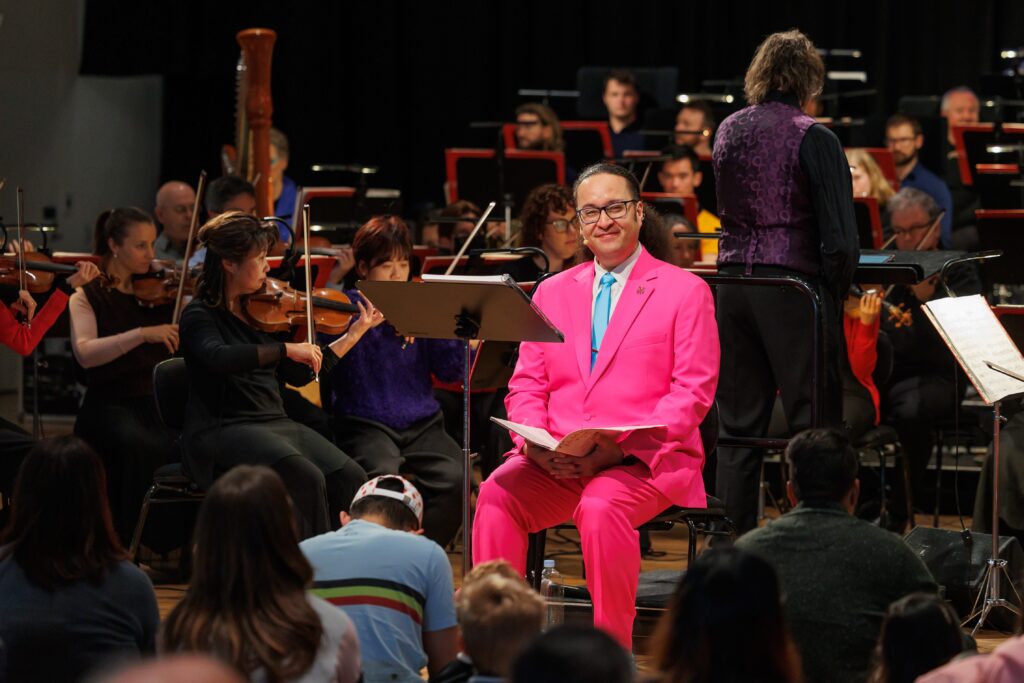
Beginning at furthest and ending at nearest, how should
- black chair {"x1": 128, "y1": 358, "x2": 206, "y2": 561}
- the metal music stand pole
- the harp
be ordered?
the harp → black chair {"x1": 128, "y1": 358, "x2": 206, "y2": 561} → the metal music stand pole

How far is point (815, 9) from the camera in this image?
12.0 meters

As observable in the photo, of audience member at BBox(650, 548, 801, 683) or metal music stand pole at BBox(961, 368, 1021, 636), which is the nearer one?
audience member at BBox(650, 548, 801, 683)

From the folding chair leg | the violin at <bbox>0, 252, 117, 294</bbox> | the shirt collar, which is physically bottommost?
the folding chair leg

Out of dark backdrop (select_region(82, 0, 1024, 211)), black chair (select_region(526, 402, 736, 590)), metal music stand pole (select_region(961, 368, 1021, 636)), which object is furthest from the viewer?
dark backdrop (select_region(82, 0, 1024, 211))

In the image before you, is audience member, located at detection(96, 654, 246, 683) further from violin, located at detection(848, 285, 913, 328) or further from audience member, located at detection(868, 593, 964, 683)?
violin, located at detection(848, 285, 913, 328)

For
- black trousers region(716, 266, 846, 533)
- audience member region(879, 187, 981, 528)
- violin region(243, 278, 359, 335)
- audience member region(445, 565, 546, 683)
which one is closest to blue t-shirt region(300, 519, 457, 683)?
audience member region(445, 565, 546, 683)

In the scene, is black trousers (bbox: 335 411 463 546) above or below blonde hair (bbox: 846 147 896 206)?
below

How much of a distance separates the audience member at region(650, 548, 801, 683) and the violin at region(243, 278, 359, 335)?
293 centimetres

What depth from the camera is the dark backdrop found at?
469 inches

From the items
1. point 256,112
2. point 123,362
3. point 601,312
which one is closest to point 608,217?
point 601,312

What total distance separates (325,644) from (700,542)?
3.92 meters

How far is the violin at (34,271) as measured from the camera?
530cm

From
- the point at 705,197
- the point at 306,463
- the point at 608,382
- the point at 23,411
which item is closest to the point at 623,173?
the point at 608,382

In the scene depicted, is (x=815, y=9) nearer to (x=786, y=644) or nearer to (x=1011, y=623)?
(x=1011, y=623)
